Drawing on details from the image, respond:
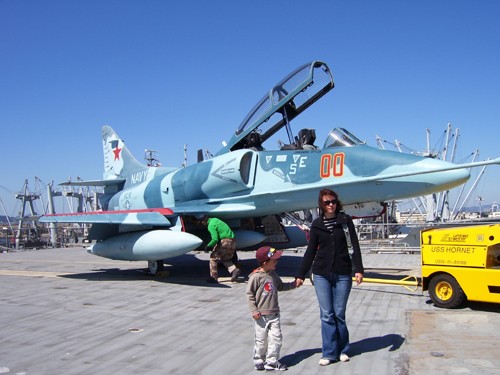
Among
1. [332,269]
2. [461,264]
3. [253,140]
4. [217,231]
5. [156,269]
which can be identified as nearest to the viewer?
[332,269]

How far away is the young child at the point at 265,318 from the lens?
4.24 m

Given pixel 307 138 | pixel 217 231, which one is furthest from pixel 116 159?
pixel 307 138

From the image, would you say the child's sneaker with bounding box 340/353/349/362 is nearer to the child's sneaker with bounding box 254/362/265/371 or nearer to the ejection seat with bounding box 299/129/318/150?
the child's sneaker with bounding box 254/362/265/371

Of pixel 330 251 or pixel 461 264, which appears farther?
pixel 461 264

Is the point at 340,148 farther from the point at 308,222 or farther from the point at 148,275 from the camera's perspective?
Answer: the point at 148,275

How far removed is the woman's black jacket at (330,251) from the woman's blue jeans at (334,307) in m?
0.08

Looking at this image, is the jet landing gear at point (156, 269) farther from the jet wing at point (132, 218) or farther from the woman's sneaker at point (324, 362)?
the woman's sneaker at point (324, 362)

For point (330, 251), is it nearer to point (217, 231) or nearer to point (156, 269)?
point (217, 231)

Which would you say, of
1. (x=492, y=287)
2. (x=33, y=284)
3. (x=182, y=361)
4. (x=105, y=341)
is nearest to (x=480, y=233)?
(x=492, y=287)

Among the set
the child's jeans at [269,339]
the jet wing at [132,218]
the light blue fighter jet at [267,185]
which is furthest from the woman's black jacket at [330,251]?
the jet wing at [132,218]

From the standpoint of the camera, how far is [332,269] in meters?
4.57

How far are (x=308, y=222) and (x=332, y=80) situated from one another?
3.62 m

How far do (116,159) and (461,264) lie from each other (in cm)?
1418

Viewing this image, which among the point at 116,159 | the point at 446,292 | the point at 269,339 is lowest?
the point at 446,292
